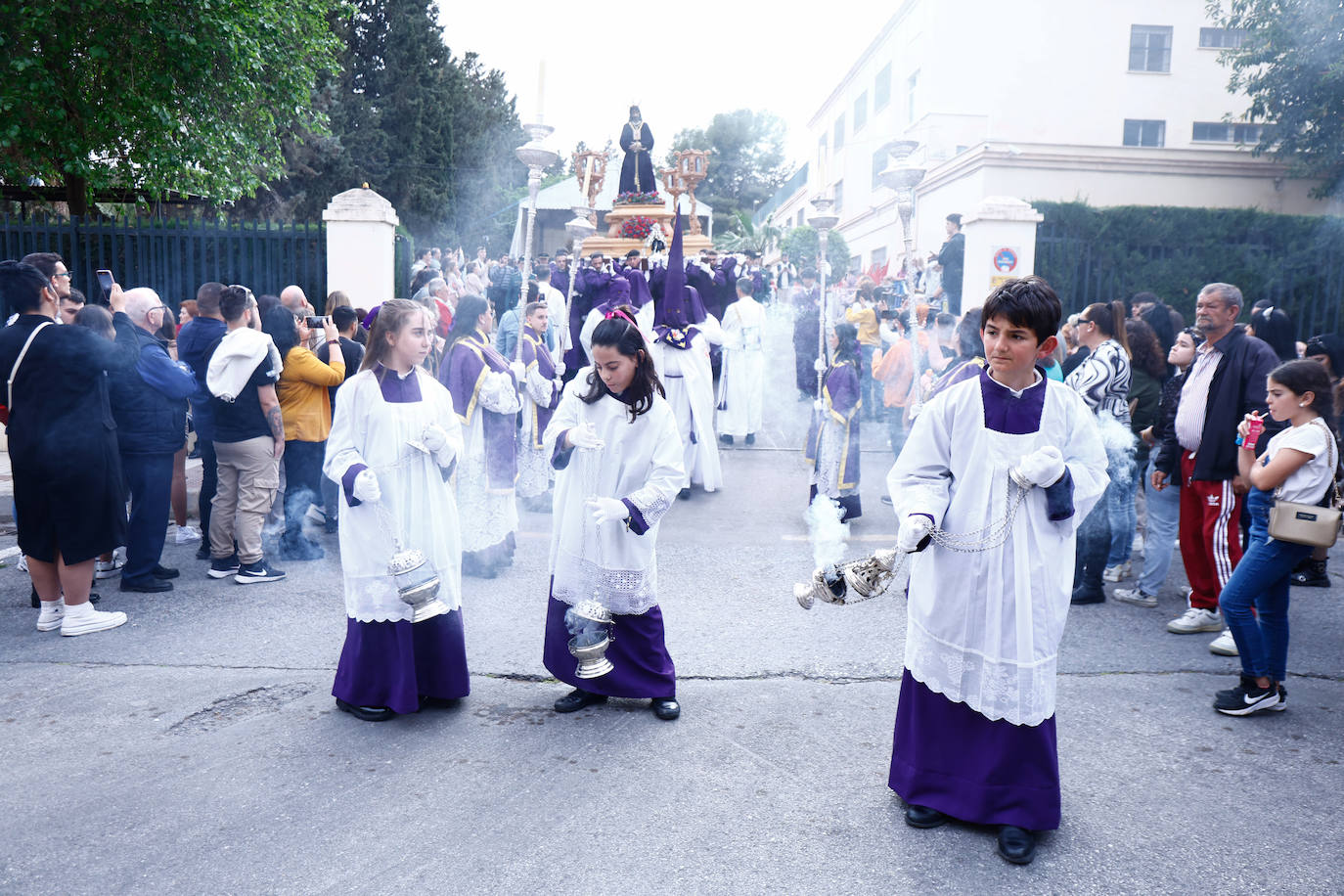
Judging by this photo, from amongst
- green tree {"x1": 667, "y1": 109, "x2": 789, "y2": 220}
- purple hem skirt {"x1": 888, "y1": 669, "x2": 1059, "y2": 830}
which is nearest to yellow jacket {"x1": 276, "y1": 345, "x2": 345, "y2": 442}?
purple hem skirt {"x1": 888, "y1": 669, "x2": 1059, "y2": 830}

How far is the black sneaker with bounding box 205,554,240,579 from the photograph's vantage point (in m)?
6.53

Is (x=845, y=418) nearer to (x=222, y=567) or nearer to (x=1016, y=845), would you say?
(x=222, y=567)

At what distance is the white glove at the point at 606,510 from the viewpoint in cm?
411

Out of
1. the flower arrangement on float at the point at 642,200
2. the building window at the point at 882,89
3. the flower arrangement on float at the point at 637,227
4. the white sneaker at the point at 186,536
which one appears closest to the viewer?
the white sneaker at the point at 186,536

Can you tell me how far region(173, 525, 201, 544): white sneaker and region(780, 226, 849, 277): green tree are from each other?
2450cm

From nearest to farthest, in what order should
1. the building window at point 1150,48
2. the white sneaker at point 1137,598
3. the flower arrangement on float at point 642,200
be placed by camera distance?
1. the white sneaker at point 1137,598
2. the flower arrangement on float at point 642,200
3. the building window at point 1150,48

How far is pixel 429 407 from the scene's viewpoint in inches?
177

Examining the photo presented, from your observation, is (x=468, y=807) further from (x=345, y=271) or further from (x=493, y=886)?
(x=345, y=271)

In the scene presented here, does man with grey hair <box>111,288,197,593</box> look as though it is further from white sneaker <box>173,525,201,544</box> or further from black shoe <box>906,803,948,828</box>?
black shoe <box>906,803,948,828</box>

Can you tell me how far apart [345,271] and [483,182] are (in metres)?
26.8

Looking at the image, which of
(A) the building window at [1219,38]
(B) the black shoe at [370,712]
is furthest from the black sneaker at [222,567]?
(A) the building window at [1219,38]

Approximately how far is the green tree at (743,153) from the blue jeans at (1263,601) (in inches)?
2340

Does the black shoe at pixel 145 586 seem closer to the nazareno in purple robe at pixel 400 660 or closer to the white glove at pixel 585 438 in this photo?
the nazareno in purple robe at pixel 400 660

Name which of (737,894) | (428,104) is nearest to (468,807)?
(737,894)
